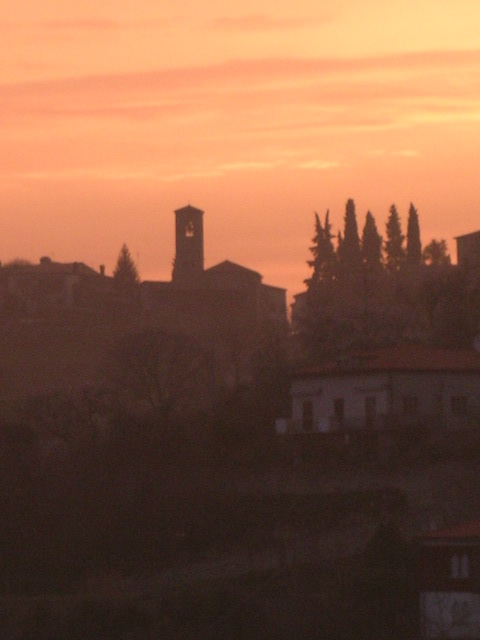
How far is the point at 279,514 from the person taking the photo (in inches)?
2020

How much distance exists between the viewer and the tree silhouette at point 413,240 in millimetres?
138000

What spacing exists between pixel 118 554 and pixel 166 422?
989 centimetres

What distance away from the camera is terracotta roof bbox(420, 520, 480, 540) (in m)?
44.5

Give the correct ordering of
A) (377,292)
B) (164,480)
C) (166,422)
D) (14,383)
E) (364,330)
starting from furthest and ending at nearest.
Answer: (14,383) < (377,292) < (364,330) < (166,422) < (164,480)

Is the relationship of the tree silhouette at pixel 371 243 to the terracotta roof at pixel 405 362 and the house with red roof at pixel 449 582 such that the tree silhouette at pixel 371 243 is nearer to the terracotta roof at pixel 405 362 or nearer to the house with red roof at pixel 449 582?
the terracotta roof at pixel 405 362

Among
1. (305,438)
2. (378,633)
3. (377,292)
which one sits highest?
(377,292)

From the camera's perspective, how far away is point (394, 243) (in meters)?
136

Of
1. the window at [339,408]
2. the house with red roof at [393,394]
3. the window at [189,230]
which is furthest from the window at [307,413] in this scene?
the window at [189,230]

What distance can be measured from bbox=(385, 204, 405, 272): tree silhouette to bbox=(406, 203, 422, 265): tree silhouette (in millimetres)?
1053

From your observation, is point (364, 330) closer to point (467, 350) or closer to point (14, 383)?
point (467, 350)

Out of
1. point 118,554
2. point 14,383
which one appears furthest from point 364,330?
point 14,383

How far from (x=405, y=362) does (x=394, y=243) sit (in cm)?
7744

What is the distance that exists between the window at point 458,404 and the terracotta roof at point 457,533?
12200 mm

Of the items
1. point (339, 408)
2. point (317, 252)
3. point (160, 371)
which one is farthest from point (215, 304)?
point (339, 408)
